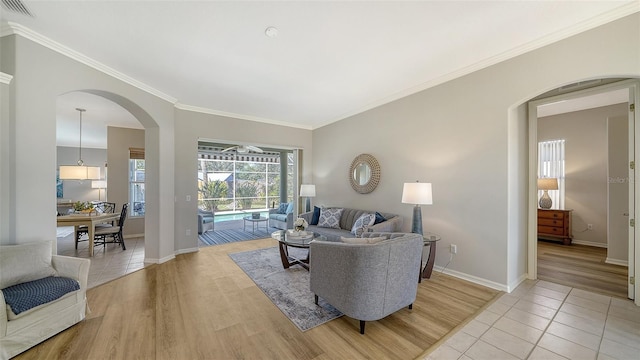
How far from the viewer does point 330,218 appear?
4.76 metres

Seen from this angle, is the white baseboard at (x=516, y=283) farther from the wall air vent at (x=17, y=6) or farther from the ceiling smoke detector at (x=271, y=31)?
the wall air vent at (x=17, y=6)

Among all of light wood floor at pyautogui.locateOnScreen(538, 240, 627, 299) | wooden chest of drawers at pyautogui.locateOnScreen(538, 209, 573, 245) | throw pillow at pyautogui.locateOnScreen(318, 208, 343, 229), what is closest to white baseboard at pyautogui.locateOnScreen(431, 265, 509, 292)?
light wood floor at pyautogui.locateOnScreen(538, 240, 627, 299)

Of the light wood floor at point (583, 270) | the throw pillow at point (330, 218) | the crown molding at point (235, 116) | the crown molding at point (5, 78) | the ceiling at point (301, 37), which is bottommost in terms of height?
the light wood floor at point (583, 270)

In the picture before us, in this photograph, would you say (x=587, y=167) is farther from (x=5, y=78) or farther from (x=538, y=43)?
(x=5, y=78)

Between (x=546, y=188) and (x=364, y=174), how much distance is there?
4068mm

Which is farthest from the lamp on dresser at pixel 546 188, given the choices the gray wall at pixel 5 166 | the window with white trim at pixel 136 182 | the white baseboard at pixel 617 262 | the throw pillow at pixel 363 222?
the window with white trim at pixel 136 182

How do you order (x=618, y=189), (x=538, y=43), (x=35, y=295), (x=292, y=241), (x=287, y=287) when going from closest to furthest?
(x=35, y=295) < (x=538, y=43) < (x=287, y=287) < (x=292, y=241) < (x=618, y=189)

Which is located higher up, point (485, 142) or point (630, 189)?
point (485, 142)

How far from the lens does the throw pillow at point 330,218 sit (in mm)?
4693

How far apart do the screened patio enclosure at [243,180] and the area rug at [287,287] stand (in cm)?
397

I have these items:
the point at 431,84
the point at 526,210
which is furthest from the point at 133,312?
the point at 526,210

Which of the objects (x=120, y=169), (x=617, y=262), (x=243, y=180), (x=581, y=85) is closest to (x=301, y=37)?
(x=581, y=85)

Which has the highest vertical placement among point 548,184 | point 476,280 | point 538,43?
point 538,43

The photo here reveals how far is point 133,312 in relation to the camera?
8.14 ft
